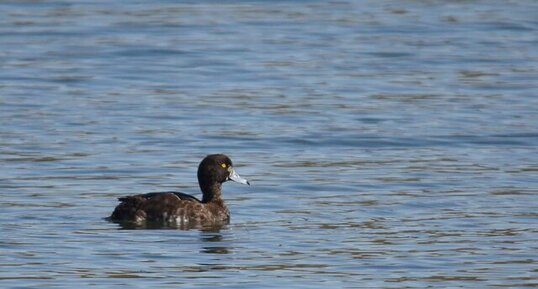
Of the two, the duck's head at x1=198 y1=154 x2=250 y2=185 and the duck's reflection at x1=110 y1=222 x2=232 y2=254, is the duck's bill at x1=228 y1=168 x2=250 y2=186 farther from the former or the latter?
the duck's reflection at x1=110 y1=222 x2=232 y2=254

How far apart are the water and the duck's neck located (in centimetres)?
29

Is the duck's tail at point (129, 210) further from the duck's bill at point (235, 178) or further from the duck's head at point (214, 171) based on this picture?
the duck's bill at point (235, 178)

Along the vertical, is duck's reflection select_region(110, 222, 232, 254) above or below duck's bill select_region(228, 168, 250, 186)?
below

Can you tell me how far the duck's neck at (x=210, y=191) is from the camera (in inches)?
605

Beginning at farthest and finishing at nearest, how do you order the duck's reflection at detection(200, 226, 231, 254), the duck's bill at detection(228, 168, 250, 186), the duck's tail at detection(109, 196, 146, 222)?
the duck's bill at detection(228, 168, 250, 186) → the duck's tail at detection(109, 196, 146, 222) → the duck's reflection at detection(200, 226, 231, 254)

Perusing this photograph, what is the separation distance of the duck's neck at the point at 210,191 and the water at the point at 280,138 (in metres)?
0.29

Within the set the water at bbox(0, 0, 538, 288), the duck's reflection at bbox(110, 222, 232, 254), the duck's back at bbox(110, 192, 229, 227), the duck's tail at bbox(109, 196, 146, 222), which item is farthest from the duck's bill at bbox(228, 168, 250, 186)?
the duck's tail at bbox(109, 196, 146, 222)

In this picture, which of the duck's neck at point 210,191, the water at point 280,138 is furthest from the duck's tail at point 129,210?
the duck's neck at point 210,191

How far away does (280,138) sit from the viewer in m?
19.4

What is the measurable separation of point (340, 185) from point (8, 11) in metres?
16.0

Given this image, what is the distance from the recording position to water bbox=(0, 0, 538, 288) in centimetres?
1266

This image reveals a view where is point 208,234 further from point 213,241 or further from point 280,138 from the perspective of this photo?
point 280,138

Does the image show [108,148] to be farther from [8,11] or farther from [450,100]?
[8,11]

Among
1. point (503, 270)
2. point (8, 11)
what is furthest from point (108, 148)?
point (8, 11)
